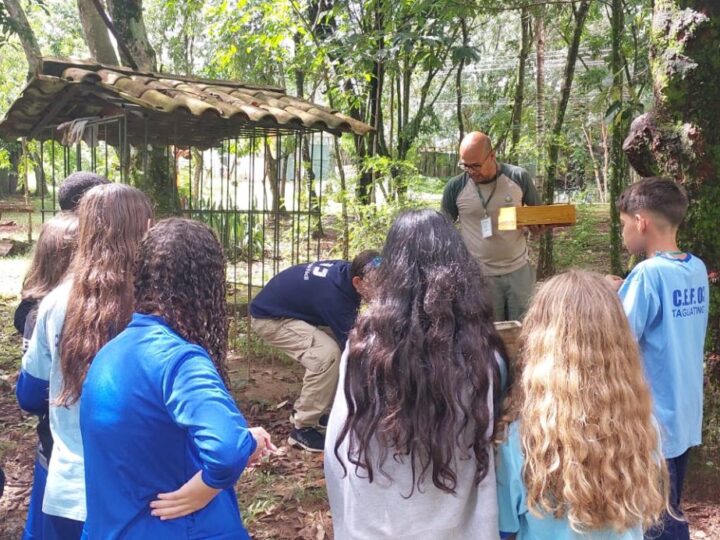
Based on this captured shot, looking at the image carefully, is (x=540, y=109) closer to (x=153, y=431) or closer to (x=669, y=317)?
(x=669, y=317)

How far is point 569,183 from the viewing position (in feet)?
72.4

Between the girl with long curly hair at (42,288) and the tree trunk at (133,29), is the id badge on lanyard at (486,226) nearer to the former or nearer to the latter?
the girl with long curly hair at (42,288)

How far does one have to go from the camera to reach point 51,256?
8.39 feet

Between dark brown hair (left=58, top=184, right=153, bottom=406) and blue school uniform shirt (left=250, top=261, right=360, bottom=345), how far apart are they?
1.94 metres

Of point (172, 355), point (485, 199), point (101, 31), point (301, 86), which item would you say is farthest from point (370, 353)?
point (301, 86)

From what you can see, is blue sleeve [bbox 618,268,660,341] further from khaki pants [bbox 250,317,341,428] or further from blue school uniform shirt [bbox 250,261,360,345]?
khaki pants [bbox 250,317,341,428]

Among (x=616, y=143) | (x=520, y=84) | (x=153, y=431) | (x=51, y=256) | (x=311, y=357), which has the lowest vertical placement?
(x=311, y=357)

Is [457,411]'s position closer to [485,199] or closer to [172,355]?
[172,355]

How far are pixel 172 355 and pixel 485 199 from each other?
3362mm

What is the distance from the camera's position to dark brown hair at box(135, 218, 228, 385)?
1.73m

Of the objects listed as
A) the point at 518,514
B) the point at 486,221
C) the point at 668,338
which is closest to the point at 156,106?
the point at 486,221

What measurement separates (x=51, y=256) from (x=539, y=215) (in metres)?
2.73

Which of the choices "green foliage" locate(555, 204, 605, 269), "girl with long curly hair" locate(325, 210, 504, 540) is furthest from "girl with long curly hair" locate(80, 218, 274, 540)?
"green foliage" locate(555, 204, 605, 269)

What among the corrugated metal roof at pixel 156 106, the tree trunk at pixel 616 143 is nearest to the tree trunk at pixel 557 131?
the tree trunk at pixel 616 143
